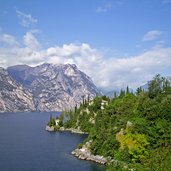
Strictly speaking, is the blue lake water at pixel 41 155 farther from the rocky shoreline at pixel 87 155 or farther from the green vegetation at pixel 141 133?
the green vegetation at pixel 141 133

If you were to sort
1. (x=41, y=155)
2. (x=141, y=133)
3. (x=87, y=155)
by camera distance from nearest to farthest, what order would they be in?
1. (x=141, y=133)
2. (x=87, y=155)
3. (x=41, y=155)

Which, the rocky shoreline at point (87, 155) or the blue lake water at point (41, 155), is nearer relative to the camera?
the blue lake water at point (41, 155)

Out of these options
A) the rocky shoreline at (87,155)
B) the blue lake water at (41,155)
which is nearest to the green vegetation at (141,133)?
the rocky shoreline at (87,155)

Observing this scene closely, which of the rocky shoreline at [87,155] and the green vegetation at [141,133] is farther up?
the green vegetation at [141,133]

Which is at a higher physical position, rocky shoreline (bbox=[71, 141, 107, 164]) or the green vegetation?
the green vegetation

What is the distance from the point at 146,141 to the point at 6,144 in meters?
80.8

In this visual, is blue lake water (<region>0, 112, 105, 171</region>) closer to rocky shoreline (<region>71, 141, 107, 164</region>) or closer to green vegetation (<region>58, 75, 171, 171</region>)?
rocky shoreline (<region>71, 141, 107, 164</region>)

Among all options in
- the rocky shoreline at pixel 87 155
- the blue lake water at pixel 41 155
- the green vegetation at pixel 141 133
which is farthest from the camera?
the rocky shoreline at pixel 87 155

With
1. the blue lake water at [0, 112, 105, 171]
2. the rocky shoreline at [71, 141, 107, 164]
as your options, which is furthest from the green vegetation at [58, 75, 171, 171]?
the blue lake water at [0, 112, 105, 171]

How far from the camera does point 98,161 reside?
121250 millimetres

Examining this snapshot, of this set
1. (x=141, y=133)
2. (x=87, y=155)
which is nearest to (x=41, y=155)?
(x=87, y=155)

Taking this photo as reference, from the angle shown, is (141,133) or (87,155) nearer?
(141,133)

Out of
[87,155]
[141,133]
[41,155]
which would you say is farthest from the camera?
[41,155]

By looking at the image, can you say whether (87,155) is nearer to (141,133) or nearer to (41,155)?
(41,155)
